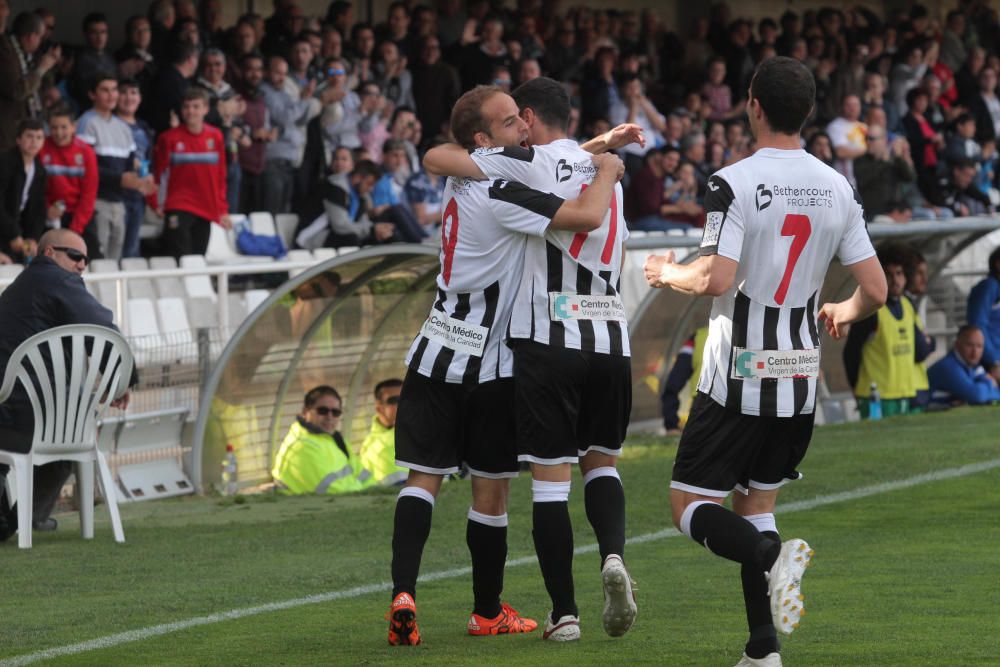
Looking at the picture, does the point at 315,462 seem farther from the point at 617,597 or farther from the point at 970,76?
the point at 970,76

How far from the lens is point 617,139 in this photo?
19.8 ft

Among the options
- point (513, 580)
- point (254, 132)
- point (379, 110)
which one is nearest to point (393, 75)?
point (379, 110)

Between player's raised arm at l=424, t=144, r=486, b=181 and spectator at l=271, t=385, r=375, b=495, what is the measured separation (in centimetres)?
577

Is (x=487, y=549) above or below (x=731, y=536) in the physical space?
below

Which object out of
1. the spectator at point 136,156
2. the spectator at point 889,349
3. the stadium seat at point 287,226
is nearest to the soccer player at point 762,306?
the spectator at point 889,349

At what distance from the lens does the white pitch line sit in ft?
20.5

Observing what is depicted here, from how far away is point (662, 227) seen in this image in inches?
722

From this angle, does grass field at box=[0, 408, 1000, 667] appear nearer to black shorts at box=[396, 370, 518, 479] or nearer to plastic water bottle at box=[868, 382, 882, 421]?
black shorts at box=[396, 370, 518, 479]

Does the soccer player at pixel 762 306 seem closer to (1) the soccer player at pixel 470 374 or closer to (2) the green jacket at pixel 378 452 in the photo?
(1) the soccer player at pixel 470 374

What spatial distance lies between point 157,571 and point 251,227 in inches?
303

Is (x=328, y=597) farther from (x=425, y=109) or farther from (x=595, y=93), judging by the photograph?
(x=595, y=93)

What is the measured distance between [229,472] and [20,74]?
13.3 feet

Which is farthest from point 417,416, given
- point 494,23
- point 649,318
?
point 494,23

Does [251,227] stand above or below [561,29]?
below
